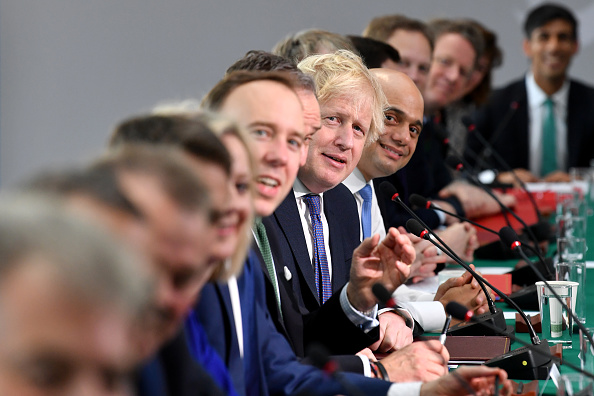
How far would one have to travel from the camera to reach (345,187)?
109 inches

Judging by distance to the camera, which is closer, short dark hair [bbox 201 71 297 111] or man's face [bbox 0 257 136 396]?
man's face [bbox 0 257 136 396]

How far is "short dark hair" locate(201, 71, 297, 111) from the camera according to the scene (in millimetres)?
1779

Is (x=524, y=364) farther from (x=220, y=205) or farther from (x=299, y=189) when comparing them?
(x=220, y=205)

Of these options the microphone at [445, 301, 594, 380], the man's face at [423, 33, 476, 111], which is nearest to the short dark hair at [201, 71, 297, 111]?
the microphone at [445, 301, 594, 380]

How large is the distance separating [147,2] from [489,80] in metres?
2.91

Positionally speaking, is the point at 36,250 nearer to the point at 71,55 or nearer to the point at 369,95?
the point at 369,95

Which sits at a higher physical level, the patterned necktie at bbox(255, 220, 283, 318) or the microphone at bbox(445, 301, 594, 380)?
the patterned necktie at bbox(255, 220, 283, 318)

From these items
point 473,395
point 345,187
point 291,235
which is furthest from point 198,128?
point 345,187

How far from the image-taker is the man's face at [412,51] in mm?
4293

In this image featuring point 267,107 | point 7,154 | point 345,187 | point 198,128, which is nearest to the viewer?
point 198,128

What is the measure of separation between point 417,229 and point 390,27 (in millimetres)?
2198

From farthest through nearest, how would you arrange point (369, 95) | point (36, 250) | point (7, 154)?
point (7, 154), point (369, 95), point (36, 250)

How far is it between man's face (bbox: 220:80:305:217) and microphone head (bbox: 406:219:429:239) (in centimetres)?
64

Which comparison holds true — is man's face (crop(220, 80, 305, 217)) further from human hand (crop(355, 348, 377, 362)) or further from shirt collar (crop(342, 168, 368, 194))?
shirt collar (crop(342, 168, 368, 194))
